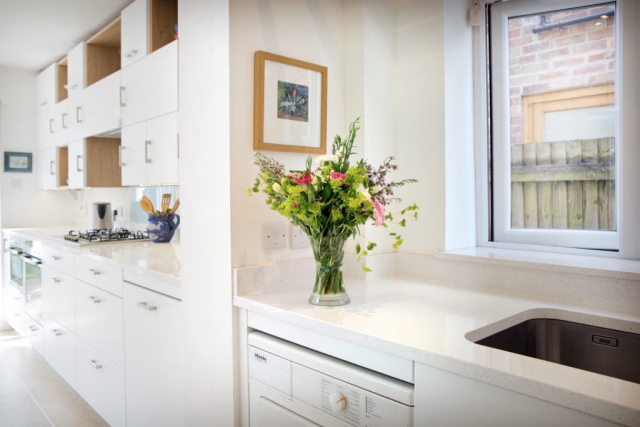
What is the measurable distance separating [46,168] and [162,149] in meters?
2.37

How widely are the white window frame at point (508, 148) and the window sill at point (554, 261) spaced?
0.07 m

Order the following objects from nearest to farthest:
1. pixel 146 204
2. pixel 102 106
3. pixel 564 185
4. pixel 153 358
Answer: pixel 564 185 < pixel 153 358 < pixel 146 204 < pixel 102 106

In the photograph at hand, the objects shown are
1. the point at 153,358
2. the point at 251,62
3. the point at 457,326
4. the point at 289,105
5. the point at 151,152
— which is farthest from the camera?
the point at 151,152

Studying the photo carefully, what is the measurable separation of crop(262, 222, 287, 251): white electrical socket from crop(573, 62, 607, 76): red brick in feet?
4.15

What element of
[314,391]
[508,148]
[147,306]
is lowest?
[314,391]

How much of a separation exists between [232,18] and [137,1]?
159 cm

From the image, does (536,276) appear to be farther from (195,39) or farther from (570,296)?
(195,39)

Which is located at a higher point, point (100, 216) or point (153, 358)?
point (100, 216)

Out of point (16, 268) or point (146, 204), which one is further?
point (16, 268)

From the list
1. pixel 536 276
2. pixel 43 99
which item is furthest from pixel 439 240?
pixel 43 99

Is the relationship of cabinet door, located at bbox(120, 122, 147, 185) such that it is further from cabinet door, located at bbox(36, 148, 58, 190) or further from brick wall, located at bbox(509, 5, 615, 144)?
brick wall, located at bbox(509, 5, 615, 144)

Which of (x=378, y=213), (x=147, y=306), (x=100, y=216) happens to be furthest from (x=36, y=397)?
(x=378, y=213)

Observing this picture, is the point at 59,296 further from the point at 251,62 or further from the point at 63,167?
the point at 251,62

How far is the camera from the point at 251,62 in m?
1.59
